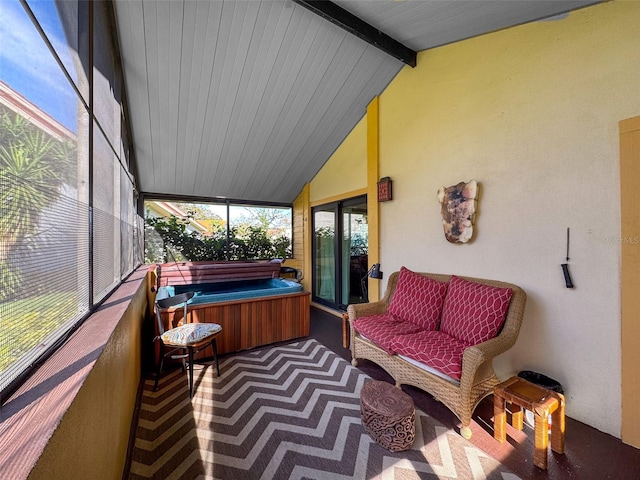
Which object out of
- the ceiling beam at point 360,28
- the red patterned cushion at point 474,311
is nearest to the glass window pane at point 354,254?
the red patterned cushion at point 474,311

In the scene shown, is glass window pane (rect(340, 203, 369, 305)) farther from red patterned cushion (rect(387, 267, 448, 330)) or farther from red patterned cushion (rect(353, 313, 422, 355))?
red patterned cushion (rect(353, 313, 422, 355))

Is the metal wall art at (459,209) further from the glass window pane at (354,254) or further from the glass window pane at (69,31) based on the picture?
the glass window pane at (69,31)

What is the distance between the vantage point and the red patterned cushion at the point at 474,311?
1.99 metres

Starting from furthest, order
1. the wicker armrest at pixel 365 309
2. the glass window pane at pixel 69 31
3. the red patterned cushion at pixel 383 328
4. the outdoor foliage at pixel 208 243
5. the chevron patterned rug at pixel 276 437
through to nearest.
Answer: the outdoor foliage at pixel 208 243 → the wicker armrest at pixel 365 309 → the red patterned cushion at pixel 383 328 → the chevron patterned rug at pixel 276 437 → the glass window pane at pixel 69 31

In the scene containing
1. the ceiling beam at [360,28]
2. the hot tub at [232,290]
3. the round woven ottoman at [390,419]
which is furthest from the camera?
the hot tub at [232,290]

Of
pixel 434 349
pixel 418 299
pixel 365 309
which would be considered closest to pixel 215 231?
pixel 365 309

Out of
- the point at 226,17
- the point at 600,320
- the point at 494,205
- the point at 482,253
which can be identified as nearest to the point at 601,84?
the point at 494,205

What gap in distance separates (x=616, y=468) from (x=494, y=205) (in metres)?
1.89

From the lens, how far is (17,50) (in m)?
0.70

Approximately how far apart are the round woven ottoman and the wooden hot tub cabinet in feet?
5.59

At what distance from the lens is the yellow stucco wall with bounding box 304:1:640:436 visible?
1728 millimetres

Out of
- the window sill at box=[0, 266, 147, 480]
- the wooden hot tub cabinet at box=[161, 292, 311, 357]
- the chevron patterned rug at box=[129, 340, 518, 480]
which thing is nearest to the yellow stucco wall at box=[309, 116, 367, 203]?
the wooden hot tub cabinet at box=[161, 292, 311, 357]

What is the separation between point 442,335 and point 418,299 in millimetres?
435

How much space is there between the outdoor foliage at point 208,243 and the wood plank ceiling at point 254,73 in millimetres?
719
